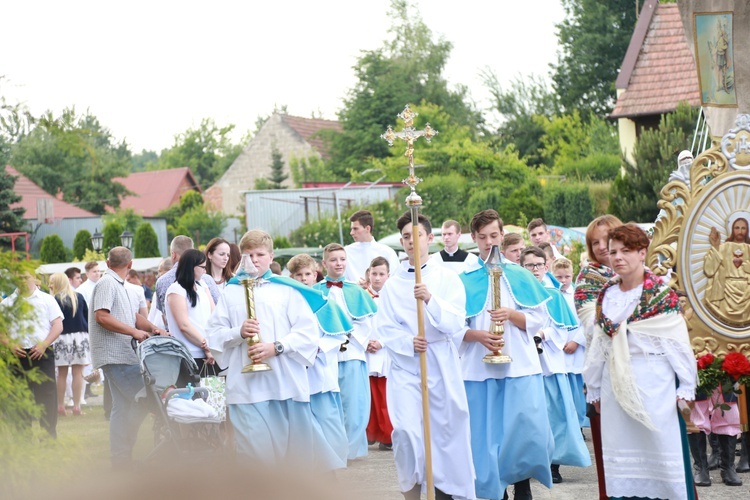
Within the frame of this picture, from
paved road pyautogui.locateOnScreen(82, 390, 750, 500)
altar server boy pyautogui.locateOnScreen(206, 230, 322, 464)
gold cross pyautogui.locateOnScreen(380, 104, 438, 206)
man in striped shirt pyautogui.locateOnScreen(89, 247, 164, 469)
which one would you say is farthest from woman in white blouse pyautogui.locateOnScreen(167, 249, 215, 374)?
gold cross pyautogui.locateOnScreen(380, 104, 438, 206)

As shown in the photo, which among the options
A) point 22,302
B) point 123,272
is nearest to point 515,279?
point 123,272

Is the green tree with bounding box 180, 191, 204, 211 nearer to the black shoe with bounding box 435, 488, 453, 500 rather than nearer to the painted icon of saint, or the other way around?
the painted icon of saint

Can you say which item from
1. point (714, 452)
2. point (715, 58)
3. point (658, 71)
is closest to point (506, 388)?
point (714, 452)

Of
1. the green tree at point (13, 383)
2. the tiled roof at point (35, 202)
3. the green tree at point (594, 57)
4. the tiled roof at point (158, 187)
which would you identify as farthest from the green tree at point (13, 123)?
the tiled roof at point (158, 187)

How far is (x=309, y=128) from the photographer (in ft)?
236

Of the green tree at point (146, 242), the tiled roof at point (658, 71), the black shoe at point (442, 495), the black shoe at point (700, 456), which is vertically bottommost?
the black shoe at point (700, 456)

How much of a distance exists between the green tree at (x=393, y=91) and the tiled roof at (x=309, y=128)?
603cm

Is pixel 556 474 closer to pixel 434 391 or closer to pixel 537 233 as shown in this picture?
pixel 434 391

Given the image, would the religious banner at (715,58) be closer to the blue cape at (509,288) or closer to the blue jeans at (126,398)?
the blue cape at (509,288)

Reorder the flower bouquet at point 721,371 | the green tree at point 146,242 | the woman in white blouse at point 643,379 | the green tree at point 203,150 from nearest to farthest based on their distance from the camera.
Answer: the woman in white blouse at point 643,379 → the flower bouquet at point 721,371 → the green tree at point 146,242 → the green tree at point 203,150

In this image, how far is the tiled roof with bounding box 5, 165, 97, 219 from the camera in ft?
178

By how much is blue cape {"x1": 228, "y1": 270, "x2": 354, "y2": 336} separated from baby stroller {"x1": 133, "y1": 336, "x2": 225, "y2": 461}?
121 cm

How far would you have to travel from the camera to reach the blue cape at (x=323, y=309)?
314 inches

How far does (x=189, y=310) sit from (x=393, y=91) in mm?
49241
